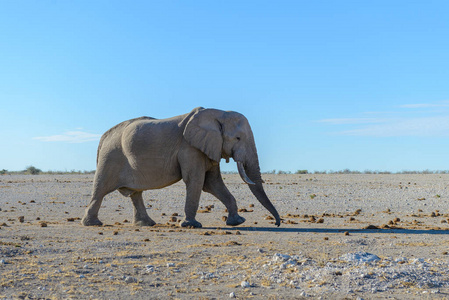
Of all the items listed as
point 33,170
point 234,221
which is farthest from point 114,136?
point 33,170

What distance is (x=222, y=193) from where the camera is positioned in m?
17.8

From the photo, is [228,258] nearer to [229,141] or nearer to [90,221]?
[229,141]

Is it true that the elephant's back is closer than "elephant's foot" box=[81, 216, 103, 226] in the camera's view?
No

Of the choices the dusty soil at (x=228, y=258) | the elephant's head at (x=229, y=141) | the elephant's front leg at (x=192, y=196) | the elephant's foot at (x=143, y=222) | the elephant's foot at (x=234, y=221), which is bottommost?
the dusty soil at (x=228, y=258)

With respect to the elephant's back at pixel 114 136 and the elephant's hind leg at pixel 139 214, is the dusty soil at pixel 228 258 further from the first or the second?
the elephant's back at pixel 114 136

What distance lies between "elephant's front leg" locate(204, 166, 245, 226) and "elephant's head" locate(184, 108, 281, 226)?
77 centimetres

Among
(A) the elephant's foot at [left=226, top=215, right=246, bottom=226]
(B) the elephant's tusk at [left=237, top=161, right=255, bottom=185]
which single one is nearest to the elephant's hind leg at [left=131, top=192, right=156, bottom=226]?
(A) the elephant's foot at [left=226, top=215, right=246, bottom=226]

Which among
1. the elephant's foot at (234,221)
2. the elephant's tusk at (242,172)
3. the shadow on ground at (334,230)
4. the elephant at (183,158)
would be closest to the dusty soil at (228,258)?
the shadow on ground at (334,230)

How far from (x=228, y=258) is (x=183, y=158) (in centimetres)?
619

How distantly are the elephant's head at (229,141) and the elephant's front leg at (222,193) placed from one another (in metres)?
0.77

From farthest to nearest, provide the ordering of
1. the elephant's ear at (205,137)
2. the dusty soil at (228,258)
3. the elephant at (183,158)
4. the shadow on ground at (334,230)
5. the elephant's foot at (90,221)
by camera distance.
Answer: the elephant's foot at (90,221)
the elephant at (183,158)
the elephant's ear at (205,137)
the shadow on ground at (334,230)
the dusty soil at (228,258)

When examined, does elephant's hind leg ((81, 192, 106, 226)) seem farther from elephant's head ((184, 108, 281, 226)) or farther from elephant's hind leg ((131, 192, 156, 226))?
elephant's head ((184, 108, 281, 226))

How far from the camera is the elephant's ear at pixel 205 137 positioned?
16.9 metres

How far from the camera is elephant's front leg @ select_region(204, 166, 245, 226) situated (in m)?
17.5
